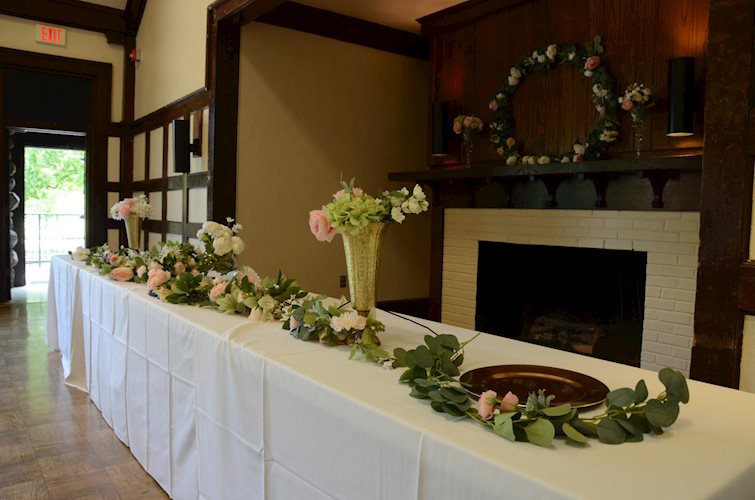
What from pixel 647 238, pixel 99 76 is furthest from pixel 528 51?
pixel 99 76

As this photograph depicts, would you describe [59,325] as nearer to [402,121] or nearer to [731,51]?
[402,121]

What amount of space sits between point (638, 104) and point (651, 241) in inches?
36.2

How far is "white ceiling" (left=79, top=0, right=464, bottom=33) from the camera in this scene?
558 cm

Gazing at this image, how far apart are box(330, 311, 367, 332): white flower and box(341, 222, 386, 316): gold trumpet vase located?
0.09 meters

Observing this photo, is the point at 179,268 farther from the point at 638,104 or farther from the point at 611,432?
the point at 638,104

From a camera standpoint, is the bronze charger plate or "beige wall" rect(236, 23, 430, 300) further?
"beige wall" rect(236, 23, 430, 300)

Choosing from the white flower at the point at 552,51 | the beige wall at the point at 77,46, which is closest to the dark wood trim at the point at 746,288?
the white flower at the point at 552,51

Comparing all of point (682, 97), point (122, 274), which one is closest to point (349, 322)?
point (122, 274)

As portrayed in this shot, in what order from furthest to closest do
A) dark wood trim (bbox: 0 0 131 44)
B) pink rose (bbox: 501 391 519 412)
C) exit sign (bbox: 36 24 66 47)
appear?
exit sign (bbox: 36 24 66 47) < dark wood trim (bbox: 0 0 131 44) < pink rose (bbox: 501 391 519 412)

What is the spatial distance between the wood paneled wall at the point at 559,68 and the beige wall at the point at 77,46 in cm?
385

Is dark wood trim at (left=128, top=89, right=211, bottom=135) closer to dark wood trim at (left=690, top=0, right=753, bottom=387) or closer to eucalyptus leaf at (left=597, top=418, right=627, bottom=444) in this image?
dark wood trim at (left=690, top=0, right=753, bottom=387)

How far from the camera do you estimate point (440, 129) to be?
17.7 feet

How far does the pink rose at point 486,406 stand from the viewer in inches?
45.3

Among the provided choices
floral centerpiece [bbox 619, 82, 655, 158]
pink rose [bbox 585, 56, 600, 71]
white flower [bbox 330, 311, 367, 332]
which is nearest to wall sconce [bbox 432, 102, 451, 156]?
pink rose [bbox 585, 56, 600, 71]
